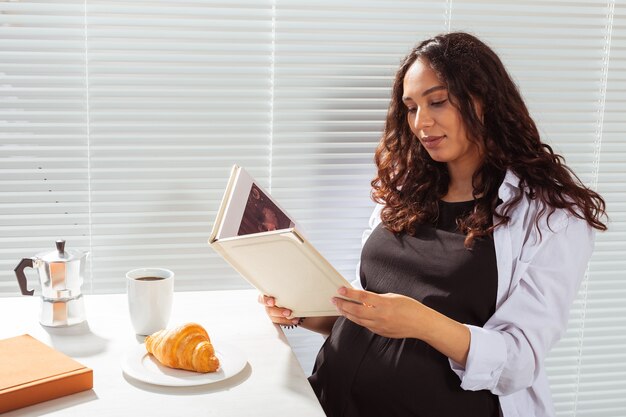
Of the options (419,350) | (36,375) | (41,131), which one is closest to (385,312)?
(419,350)

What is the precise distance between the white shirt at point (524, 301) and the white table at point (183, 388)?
342mm

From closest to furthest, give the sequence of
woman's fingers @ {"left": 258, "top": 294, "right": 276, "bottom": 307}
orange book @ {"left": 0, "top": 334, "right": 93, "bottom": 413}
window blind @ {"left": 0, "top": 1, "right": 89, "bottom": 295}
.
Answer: orange book @ {"left": 0, "top": 334, "right": 93, "bottom": 413} → woman's fingers @ {"left": 258, "top": 294, "right": 276, "bottom": 307} → window blind @ {"left": 0, "top": 1, "right": 89, "bottom": 295}

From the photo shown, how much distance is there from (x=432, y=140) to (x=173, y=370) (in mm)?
677

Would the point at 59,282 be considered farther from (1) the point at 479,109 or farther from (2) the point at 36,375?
(1) the point at 479,109

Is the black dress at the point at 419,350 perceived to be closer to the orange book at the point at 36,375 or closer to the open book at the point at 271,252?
the open book at the point at 271,252

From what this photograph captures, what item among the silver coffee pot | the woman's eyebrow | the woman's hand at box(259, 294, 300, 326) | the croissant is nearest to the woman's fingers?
the woman's hand at box(259, 294, 300, 326)

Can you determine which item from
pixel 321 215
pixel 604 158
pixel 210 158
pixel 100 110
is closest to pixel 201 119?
pixel 210 158

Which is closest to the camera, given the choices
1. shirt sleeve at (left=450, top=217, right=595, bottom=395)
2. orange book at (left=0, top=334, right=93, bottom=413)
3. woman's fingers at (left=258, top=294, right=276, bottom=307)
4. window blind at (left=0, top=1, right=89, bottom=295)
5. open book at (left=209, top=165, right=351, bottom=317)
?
orange book at (left=0, top=334, right=93, bottom=413)

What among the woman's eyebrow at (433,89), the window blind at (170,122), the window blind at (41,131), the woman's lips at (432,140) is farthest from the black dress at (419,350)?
the window blind at (41,131)

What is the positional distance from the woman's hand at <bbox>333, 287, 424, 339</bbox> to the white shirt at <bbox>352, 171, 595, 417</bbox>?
119mm

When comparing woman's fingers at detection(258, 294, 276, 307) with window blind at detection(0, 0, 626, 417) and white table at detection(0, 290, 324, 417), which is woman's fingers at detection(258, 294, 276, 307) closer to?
white table at detection(0, 290, 324, 417)

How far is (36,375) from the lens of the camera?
1.08m

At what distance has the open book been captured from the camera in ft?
3.77

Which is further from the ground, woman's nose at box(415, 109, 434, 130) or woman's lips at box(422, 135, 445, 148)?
woman's nose at box(415, 109, 434, 130)
